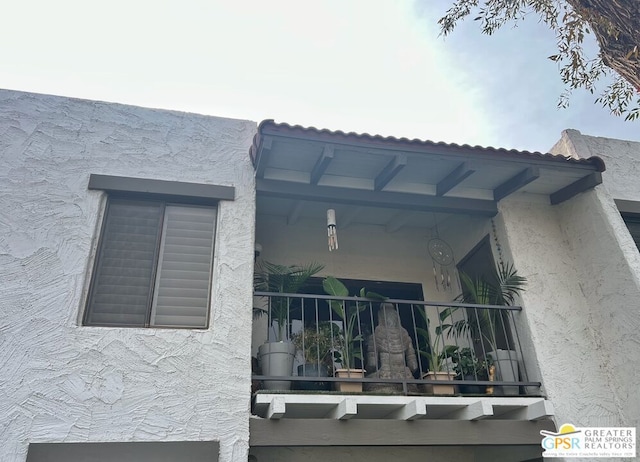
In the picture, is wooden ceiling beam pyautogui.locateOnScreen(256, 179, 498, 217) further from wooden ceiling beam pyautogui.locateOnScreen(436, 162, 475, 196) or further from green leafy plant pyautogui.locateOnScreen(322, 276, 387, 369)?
green leafy plant pyautogui.locateOnScreen(322, 276, 387, 369)

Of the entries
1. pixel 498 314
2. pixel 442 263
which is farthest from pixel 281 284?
pixel 498 314

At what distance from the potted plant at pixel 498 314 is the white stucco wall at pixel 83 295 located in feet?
9.14

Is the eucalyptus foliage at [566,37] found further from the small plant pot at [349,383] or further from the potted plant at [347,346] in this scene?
the small plant pot at [349,383]

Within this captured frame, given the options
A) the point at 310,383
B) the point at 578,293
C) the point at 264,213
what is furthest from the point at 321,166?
the point at 578,293

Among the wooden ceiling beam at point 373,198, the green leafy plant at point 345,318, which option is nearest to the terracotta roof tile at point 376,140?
the wooden ceiling beam at point 373,198

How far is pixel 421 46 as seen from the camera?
699cm

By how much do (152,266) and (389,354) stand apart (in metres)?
2.76

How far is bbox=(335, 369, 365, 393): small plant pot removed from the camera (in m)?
4.75

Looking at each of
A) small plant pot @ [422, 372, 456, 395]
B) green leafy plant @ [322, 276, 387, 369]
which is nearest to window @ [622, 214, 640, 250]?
small plant pot @ [422, 372, 456, 395]

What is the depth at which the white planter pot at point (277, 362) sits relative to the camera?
15.2 ft

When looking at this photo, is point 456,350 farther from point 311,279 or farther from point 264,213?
point 264,213

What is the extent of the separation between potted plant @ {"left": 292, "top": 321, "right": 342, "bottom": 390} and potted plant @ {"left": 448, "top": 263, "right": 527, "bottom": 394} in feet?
4.89

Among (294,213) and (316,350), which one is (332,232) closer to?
(294,213)

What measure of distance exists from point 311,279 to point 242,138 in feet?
7.67
